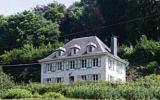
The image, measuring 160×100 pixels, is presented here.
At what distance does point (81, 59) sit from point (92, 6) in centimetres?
2358

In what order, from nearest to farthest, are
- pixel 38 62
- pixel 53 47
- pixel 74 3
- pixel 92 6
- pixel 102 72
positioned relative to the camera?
pixel 102 72 → pixel 38 62 → pixel 53 47 → pixel 92 6 → pixel 74 3

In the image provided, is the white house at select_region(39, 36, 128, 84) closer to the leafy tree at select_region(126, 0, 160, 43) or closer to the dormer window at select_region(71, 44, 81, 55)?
the dormer window at select_region(71, 44, 81, 55)

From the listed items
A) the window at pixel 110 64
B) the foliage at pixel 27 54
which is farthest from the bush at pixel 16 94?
the foliage at pixel 27 54

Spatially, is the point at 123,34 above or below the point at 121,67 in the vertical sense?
above

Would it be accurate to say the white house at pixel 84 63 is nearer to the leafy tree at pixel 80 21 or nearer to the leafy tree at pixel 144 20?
the leafy tree at pixel 144 20

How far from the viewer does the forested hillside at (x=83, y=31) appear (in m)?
84.9

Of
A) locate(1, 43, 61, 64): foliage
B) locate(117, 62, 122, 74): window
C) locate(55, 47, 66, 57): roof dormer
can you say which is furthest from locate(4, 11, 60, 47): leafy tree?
locate(117, 62, 122, 74): window

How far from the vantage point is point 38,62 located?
88.0 metres

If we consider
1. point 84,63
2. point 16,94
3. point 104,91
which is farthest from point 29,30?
point 104,91

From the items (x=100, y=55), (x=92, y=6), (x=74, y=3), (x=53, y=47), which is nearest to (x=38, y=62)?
(x=53, y=47)

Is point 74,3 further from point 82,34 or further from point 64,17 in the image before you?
point 82,34

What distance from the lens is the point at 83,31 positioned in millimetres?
99375

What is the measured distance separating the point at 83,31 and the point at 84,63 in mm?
19433

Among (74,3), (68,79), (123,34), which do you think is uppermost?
(74,3)
